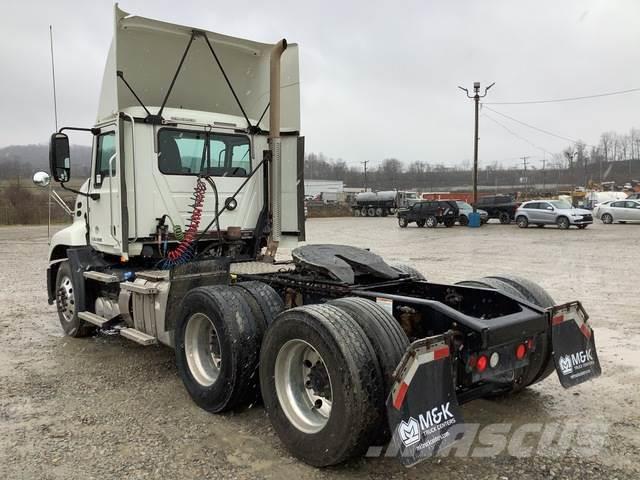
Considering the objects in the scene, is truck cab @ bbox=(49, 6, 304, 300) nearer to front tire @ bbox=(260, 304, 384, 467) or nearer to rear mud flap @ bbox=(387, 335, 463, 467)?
front tire @ bbox=(260, 304, 384, 467)

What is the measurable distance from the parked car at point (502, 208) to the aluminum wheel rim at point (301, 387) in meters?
34.8

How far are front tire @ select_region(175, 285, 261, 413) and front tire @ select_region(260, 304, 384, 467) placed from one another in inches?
13.5

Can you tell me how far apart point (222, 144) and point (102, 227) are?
1.72m

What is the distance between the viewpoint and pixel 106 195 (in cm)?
653

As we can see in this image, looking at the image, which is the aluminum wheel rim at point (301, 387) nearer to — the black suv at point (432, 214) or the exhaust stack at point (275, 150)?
the exhaust stack at point (275, 150)

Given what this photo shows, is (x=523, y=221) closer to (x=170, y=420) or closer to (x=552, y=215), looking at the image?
(x=552, y=215)

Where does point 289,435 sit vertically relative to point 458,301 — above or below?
below

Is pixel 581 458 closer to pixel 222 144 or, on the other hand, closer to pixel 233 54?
pixel 222 144

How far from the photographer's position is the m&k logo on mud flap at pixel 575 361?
407cm

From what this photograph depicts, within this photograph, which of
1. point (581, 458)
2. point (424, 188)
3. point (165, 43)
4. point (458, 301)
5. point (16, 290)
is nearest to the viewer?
point (581, 458)

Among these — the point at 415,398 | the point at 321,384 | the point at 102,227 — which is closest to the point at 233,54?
the point at 102,227

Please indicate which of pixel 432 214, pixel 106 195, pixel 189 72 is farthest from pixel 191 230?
pixel 432 214

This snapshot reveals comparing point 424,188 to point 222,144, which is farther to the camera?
point 424,188

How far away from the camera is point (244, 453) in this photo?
12.9 feet
